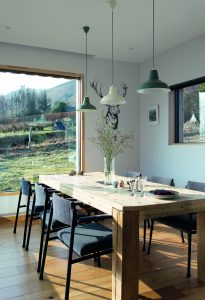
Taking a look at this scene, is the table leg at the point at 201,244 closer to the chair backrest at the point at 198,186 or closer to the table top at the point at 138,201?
the table top at the point at 138,201

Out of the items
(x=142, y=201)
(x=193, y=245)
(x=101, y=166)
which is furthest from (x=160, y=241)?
(x=101, y=166)

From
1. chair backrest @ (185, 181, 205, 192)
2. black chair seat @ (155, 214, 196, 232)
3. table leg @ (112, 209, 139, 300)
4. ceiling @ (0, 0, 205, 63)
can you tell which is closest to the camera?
table leg @ (112, 209, 139, 300)

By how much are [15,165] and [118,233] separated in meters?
3.07

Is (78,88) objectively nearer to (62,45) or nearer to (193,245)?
(62,45)

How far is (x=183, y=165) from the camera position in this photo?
4.43 m

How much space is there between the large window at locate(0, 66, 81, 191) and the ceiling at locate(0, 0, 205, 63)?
611mm

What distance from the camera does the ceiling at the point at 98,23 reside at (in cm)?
318

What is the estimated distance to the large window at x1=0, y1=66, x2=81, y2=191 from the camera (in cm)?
461

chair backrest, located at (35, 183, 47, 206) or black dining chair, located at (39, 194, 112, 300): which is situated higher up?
chair backrest, located at (35, 183, 47, 206)

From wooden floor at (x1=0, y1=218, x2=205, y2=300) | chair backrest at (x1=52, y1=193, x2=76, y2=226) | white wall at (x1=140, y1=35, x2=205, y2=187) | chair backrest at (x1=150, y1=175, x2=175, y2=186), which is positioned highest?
white wall at (x1=140, y1=35, x2=205, y2=187)

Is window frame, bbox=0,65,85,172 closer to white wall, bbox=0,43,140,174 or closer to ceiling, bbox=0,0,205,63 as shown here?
white wall, bbox=0,43,140,174

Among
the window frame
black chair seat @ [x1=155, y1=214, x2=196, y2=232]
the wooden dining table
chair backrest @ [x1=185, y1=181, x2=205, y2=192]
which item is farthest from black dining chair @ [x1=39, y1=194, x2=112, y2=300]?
the window frame

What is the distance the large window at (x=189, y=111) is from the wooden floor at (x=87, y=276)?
Answer: 171cm

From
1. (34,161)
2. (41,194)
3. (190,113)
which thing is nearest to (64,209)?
(41,194)
